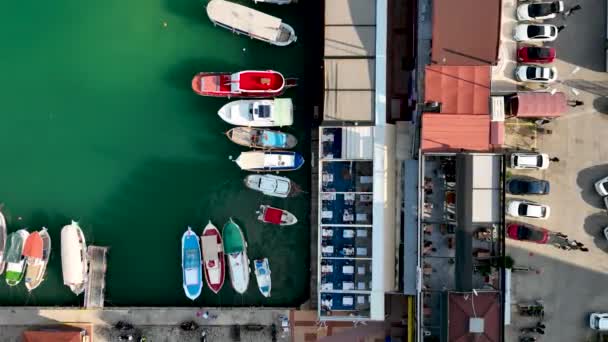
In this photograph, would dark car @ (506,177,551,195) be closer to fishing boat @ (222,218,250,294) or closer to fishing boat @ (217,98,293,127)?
fishing boat @ (217,98,293,127)

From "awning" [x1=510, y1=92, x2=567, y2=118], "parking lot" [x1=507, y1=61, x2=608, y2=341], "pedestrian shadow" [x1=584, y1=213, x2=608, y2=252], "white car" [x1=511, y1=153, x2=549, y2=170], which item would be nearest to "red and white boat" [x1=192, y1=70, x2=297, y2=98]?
"awning" [x1=510, y1=92, x2=567, y2=118]

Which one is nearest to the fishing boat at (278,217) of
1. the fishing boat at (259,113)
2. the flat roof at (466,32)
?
the fishing boat at (259,113)

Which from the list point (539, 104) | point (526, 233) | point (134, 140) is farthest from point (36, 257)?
point (539, 104)

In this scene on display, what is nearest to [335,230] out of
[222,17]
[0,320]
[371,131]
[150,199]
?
[371,131]

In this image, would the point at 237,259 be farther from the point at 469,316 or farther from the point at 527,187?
the point at 527,187

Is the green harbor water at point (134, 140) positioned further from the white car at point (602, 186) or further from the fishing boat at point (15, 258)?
the white car at point (602, 186)

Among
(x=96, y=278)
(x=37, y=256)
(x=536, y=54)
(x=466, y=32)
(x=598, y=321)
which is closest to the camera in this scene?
(x=466, y=32)
